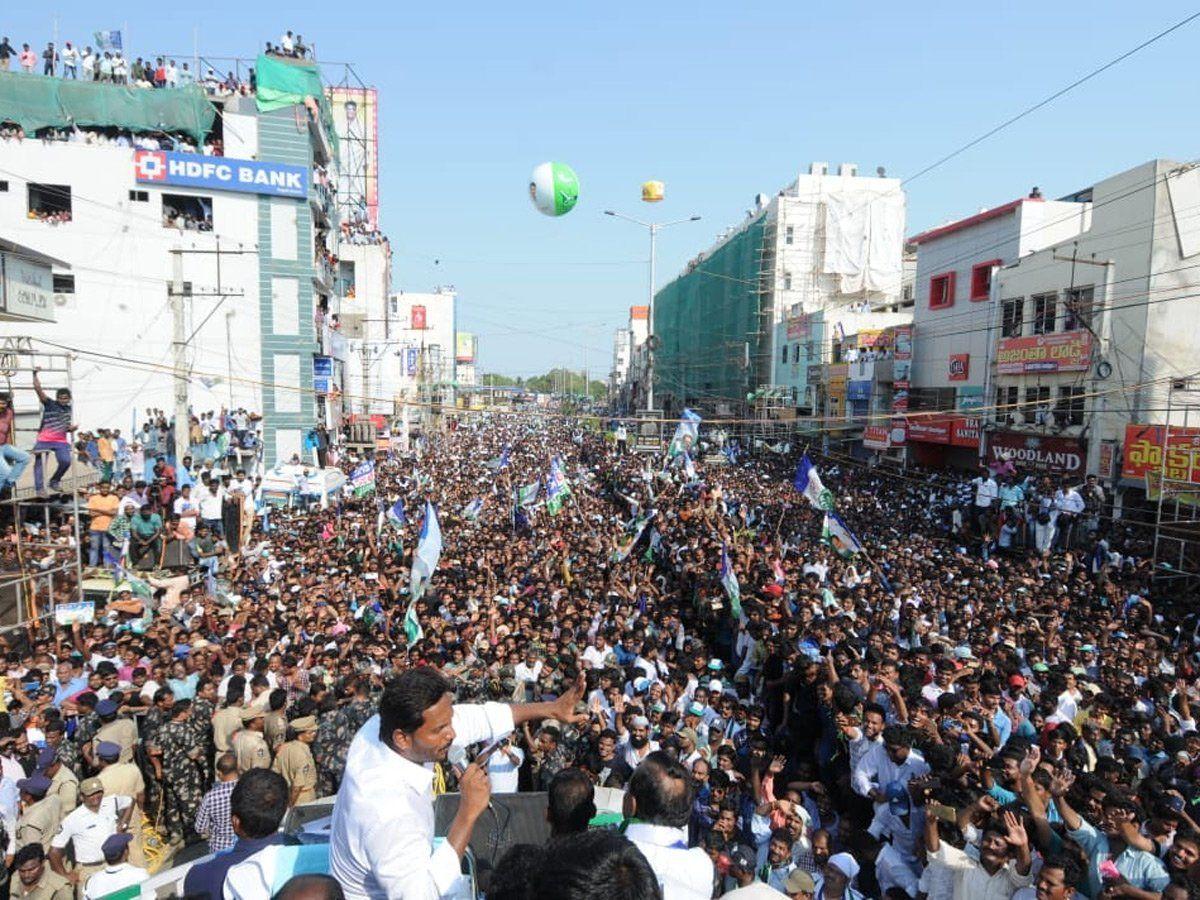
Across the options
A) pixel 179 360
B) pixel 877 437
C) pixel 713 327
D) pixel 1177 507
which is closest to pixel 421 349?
pixel 713 327

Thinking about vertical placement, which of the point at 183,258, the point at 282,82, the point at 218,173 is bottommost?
the point at 183,258

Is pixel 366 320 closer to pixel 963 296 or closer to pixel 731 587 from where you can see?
pixel 963 296

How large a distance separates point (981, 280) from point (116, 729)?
2743 cm

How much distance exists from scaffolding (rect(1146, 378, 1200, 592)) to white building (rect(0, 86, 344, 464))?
21409 millimetres

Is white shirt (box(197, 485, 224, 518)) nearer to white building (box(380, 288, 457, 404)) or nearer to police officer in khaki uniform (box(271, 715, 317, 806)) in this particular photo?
police officer in khaki uniform (box(271, 715, 317, 806))

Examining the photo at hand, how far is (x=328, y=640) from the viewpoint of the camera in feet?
29.7

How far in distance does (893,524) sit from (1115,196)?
9619mm

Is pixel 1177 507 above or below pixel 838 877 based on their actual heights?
above

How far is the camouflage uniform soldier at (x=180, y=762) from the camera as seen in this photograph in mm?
6270

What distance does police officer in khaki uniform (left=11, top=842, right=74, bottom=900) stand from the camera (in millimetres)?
4438

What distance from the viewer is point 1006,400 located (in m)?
25.0

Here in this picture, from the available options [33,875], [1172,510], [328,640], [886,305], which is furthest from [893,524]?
[886,305]

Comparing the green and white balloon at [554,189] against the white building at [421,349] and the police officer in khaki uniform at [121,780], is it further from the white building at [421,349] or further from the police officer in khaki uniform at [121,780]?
the white building at [421,349]

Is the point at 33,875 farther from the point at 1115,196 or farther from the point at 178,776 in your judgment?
the point at 1115,196
